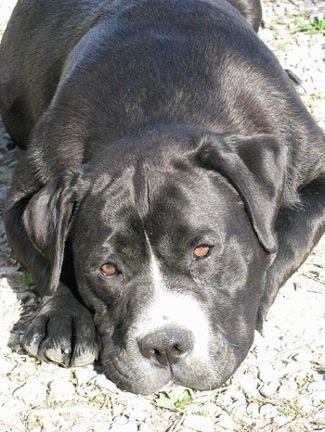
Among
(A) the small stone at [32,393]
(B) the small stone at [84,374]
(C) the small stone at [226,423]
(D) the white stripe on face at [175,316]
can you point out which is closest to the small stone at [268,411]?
(C) the small stone at [226,423]

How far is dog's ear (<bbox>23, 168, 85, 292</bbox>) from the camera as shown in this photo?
4512 mm

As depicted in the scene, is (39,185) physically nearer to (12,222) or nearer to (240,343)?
(12,222)

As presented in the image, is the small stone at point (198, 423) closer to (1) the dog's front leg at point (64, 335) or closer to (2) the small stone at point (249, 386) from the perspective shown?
(2) the small stone at point (249, 386)

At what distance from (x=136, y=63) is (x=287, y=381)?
1.68 metres

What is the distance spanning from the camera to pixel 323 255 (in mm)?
5492

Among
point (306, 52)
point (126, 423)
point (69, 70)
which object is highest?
point (69, 70)

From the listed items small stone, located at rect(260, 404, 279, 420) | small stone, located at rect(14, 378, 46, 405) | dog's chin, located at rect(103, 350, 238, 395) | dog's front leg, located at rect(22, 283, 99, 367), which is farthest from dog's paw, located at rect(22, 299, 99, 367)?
small stone, located at rect(260, 404, 279, 420)

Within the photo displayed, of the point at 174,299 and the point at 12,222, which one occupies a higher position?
the point at 174,299

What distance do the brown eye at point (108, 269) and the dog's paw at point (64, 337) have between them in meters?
0.42

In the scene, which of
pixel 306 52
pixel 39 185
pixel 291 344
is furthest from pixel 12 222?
pixel 306 52

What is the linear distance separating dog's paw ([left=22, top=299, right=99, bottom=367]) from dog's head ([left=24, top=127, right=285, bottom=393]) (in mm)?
154

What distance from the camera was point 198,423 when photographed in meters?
4.32

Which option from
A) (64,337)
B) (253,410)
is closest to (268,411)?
(253,410)

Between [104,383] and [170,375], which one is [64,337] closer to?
[104,383]
